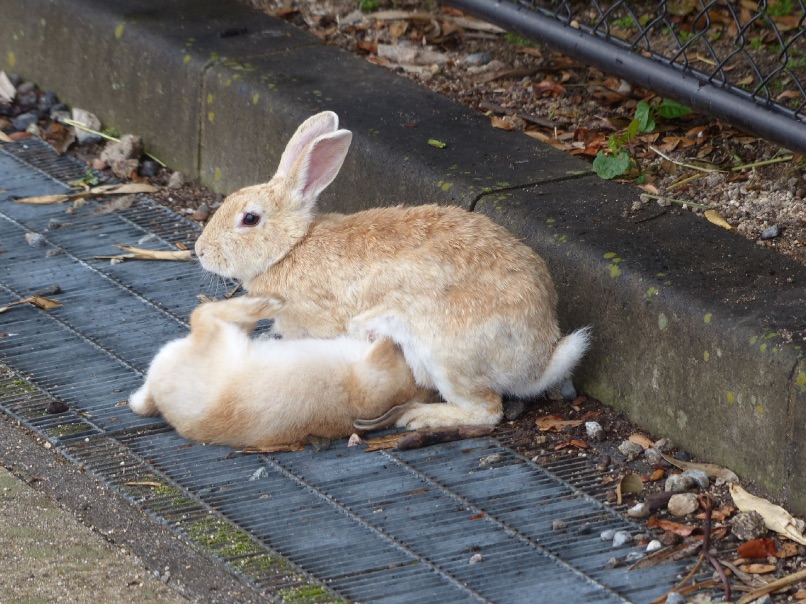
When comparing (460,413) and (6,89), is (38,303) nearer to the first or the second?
(460,413)

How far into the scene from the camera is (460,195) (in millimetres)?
4352

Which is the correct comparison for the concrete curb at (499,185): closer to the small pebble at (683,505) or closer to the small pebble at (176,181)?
the small pebble at (176,181)

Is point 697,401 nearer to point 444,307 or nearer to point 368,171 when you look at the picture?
point 444,307

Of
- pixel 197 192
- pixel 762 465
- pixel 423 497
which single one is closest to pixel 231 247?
pixel 423 497

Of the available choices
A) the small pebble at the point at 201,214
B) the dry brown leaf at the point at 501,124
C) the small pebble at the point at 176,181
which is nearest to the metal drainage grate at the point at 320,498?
the small pebble at the point at 201,214

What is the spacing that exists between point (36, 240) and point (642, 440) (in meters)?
2.63

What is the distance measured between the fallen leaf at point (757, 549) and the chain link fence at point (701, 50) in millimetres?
1267

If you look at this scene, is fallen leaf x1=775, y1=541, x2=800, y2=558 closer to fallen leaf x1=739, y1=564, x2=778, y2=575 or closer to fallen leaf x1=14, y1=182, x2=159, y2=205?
fallen leaf x1=739, y1=564, x2=778, y2=575

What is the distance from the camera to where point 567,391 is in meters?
4.00

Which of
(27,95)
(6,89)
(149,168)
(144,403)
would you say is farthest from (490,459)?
(6,89)

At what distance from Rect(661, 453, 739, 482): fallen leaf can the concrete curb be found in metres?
0.03

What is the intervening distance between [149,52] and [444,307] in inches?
99.2

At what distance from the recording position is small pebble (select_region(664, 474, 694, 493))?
3.50 m

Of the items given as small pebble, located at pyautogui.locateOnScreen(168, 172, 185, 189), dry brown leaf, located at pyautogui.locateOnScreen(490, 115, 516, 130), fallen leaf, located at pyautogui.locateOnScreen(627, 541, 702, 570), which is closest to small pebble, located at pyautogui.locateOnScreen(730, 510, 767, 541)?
Answer: fallen leaf, located at pyautogui.locateOnScreen(627, 541, 702, 570)
